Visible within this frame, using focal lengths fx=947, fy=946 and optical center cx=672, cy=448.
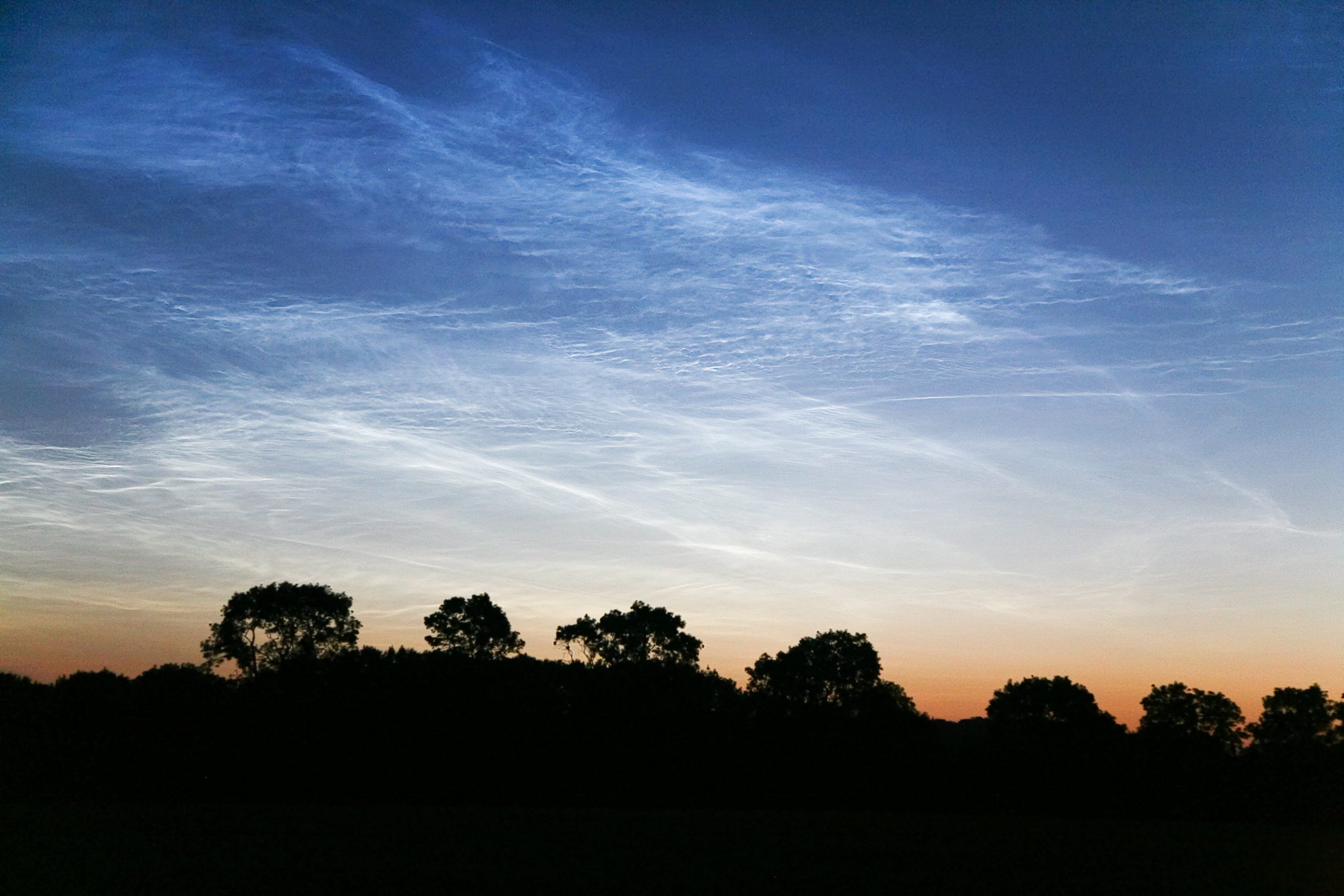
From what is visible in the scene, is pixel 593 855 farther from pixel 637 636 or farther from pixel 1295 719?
pixel 1295 719

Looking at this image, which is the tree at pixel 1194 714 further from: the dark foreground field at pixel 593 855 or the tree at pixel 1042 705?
the dark foreground field at pixel 593 855

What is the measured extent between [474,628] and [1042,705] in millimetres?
63285

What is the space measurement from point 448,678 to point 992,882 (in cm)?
4990

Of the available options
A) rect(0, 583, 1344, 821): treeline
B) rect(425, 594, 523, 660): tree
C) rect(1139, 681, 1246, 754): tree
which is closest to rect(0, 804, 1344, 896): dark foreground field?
rect(0, 583, 1344, 821): treeline

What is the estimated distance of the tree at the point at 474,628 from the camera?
319 feet

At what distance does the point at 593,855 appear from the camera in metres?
33.2

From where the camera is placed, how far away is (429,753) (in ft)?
216

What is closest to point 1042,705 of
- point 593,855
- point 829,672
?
point 829,672

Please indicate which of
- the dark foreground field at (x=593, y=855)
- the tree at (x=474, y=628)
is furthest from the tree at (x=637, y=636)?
the dark foreground field at (x=593, y=855)

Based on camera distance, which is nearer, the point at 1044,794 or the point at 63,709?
the point at 63,709

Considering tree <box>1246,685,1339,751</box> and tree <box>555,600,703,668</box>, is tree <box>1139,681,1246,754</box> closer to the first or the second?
tree <box>1246,685,1339,751</box>

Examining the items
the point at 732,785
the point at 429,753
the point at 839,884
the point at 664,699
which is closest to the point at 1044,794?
the point at 732,785

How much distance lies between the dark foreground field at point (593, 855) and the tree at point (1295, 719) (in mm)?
67395

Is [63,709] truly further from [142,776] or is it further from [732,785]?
[732,785]
